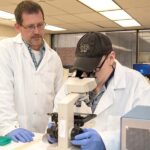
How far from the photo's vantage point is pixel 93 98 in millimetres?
1379

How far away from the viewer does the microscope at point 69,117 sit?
3.15 feet

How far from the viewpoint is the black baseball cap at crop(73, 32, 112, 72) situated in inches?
46.4

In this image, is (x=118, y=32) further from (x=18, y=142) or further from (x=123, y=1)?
(x=18, y=142)

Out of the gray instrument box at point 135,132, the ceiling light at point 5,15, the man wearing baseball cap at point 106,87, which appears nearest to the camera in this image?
the gray instrument box at point 135,132

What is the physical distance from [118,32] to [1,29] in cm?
318

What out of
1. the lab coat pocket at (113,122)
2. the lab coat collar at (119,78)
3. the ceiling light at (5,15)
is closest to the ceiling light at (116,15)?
the ceiling light at (5,15)

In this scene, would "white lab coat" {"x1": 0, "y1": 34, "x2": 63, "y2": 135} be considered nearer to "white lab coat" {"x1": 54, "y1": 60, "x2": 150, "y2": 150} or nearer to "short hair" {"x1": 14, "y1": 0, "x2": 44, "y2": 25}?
"short hair" {"x1": 14, "y1": 0, "x2": 44, "y2": 25}

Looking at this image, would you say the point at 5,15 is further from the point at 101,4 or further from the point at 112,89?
the point at 112,89

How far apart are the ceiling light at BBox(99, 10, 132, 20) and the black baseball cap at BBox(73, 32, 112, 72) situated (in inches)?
143

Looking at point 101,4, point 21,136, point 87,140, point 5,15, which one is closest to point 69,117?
point 87,140

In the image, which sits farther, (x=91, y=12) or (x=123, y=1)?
(x=91, y=12)

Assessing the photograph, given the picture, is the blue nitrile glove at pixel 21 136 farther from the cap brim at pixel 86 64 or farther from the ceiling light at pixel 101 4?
the ceiling light at pixel 101 4

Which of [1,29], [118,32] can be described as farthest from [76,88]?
[118,32]

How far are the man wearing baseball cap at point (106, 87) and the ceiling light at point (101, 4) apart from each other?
2.84 metres
